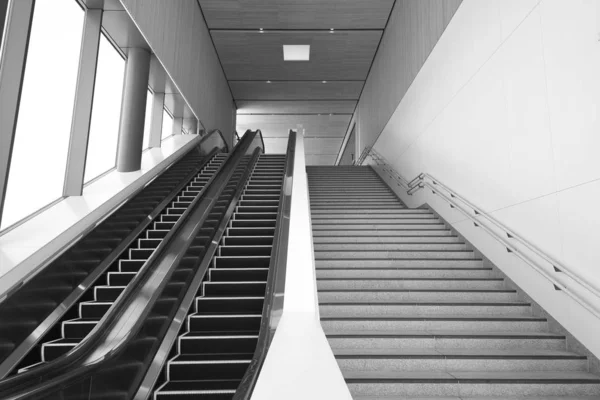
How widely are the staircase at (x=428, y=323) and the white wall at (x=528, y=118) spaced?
75 centimetres

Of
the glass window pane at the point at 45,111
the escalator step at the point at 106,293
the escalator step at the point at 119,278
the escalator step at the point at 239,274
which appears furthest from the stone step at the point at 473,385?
the glass window pane at the point at 45,111

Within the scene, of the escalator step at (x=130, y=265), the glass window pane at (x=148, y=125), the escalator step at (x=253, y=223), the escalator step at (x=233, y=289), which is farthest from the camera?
the glass window pane at (x=148, y=125)

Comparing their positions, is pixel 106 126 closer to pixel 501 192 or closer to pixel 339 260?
pixel 339 260

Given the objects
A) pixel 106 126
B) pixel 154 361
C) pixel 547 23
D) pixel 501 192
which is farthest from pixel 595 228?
pixel 106 126

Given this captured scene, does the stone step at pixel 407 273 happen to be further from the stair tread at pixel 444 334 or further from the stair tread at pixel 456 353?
the stair tread at pixel 456 353

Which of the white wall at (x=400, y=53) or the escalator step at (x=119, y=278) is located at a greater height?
the white wall at (x=400, y=53)

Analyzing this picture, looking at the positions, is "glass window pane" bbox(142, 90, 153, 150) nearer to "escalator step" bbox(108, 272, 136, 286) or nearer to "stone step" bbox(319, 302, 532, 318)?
"escalator step" bbox(108, 272, 136, 286)

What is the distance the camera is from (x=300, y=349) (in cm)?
295

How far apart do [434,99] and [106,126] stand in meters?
5.77

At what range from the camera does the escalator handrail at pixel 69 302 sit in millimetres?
3602

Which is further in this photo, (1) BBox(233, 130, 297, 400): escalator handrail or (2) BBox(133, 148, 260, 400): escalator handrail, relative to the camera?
(2) BBox(133, 148, 260, 400): escalator handrail

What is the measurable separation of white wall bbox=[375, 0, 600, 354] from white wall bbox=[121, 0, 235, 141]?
504 centimetres

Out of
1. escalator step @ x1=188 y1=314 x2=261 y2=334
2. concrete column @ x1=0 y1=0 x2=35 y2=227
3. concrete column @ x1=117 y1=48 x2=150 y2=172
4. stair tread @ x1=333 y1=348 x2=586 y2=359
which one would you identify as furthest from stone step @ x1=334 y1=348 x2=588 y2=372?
concrete column @ x1=117 y1=48 x2=150 y2=172

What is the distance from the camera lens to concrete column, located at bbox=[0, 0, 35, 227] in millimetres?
4344
